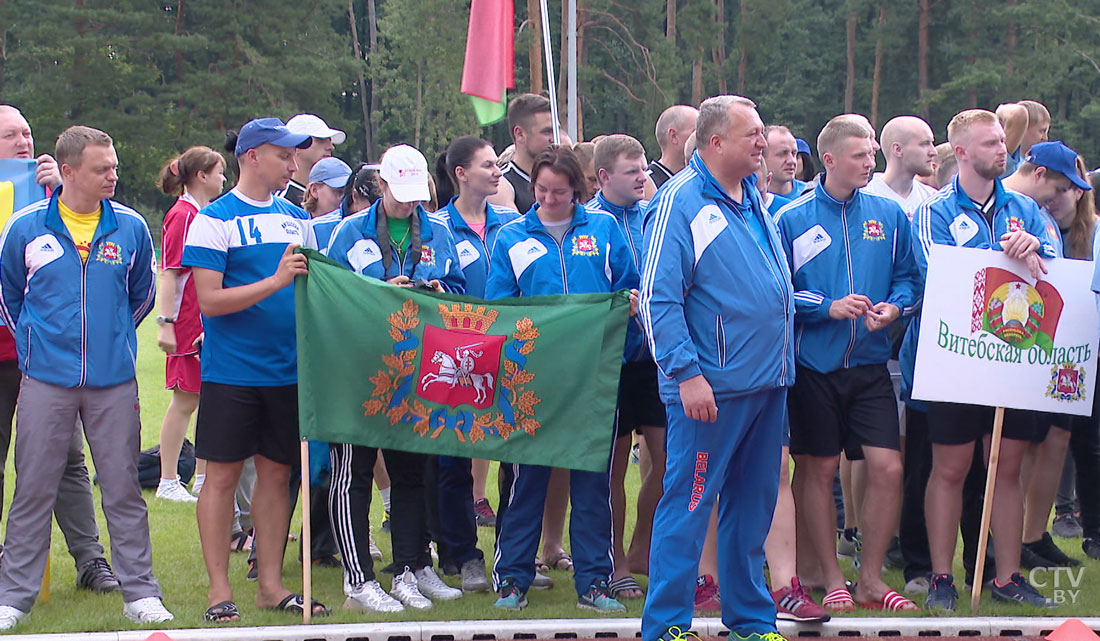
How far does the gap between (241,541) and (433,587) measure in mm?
1840

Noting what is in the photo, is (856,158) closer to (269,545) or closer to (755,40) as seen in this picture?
(269,545)

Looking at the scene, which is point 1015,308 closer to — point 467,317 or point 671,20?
point 467,317

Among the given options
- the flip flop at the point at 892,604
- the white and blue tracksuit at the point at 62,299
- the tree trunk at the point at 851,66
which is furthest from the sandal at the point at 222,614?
the tree trunk at the point at 851,66

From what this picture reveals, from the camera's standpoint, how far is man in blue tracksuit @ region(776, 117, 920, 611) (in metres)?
6.52

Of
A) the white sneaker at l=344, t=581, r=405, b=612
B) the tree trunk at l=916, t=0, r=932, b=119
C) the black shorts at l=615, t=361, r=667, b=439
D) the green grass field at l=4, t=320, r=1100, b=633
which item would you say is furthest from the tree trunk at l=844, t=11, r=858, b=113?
the white sneaker at l=344, t=581, r=405, b=612

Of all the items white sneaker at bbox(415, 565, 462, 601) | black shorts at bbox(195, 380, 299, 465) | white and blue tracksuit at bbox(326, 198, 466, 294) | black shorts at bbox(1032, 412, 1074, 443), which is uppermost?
white and blue tracksuit at bbox(326, 198, 466, 294)

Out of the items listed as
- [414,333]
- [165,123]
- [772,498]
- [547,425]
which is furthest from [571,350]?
[165,123]

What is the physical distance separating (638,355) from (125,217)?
8.81ft

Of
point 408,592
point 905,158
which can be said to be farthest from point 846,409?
point 408,592

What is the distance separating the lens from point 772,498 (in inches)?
227

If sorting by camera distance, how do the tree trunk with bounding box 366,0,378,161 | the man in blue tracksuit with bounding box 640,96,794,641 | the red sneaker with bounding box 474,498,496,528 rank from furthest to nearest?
1. the tree trunk with bounding box 366,0,378,161
2. the red sneaker with bounding box 474,498,496,528
3. the man in blue tracksuit with bounding box 640,96,794,641

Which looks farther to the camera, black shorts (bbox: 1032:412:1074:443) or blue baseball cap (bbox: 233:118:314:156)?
black shorts (bbox: 1032:412:1074:443)

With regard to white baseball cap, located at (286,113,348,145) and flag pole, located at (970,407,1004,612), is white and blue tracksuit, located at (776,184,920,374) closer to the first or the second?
flag pole, located at (970,407,1004,612)

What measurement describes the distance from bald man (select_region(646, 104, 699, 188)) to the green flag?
185cm
